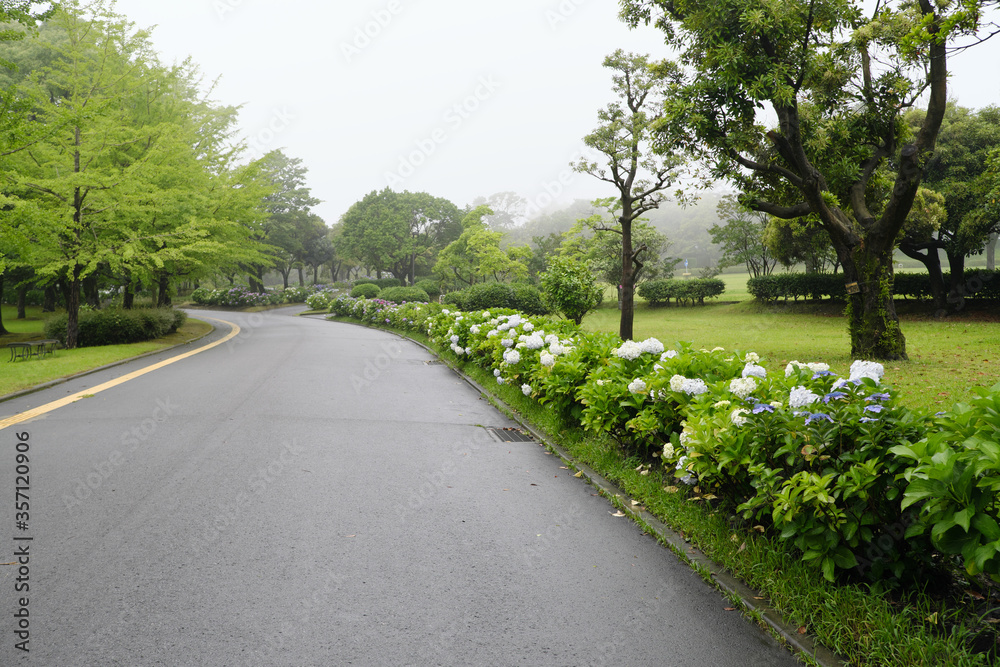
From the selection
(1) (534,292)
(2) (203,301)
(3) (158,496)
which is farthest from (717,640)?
(2) (203,301)

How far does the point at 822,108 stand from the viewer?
39.8 ft

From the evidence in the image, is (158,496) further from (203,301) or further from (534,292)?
(203,301)

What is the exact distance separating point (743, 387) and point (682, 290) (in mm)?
31225

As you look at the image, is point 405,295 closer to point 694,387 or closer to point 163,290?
point 163,290

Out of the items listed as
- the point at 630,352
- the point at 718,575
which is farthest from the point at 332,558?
the point at 630,352

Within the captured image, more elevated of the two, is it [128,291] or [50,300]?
[128,291]

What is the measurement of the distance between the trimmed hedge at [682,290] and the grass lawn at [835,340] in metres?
1.68

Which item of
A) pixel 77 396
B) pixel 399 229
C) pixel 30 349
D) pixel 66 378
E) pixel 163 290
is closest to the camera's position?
pixel 77 396

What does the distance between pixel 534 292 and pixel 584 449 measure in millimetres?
18590

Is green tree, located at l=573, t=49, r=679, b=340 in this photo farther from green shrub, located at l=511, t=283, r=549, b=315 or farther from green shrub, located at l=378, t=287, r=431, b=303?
green shrub, located at l=378, t=287, r=431, b=303

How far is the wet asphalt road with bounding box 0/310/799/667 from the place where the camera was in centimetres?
241

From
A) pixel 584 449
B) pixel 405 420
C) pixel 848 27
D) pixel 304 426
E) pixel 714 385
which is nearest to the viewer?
pixel 714 385

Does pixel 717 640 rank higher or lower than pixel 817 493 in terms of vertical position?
lower

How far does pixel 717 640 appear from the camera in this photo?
8.16ft
